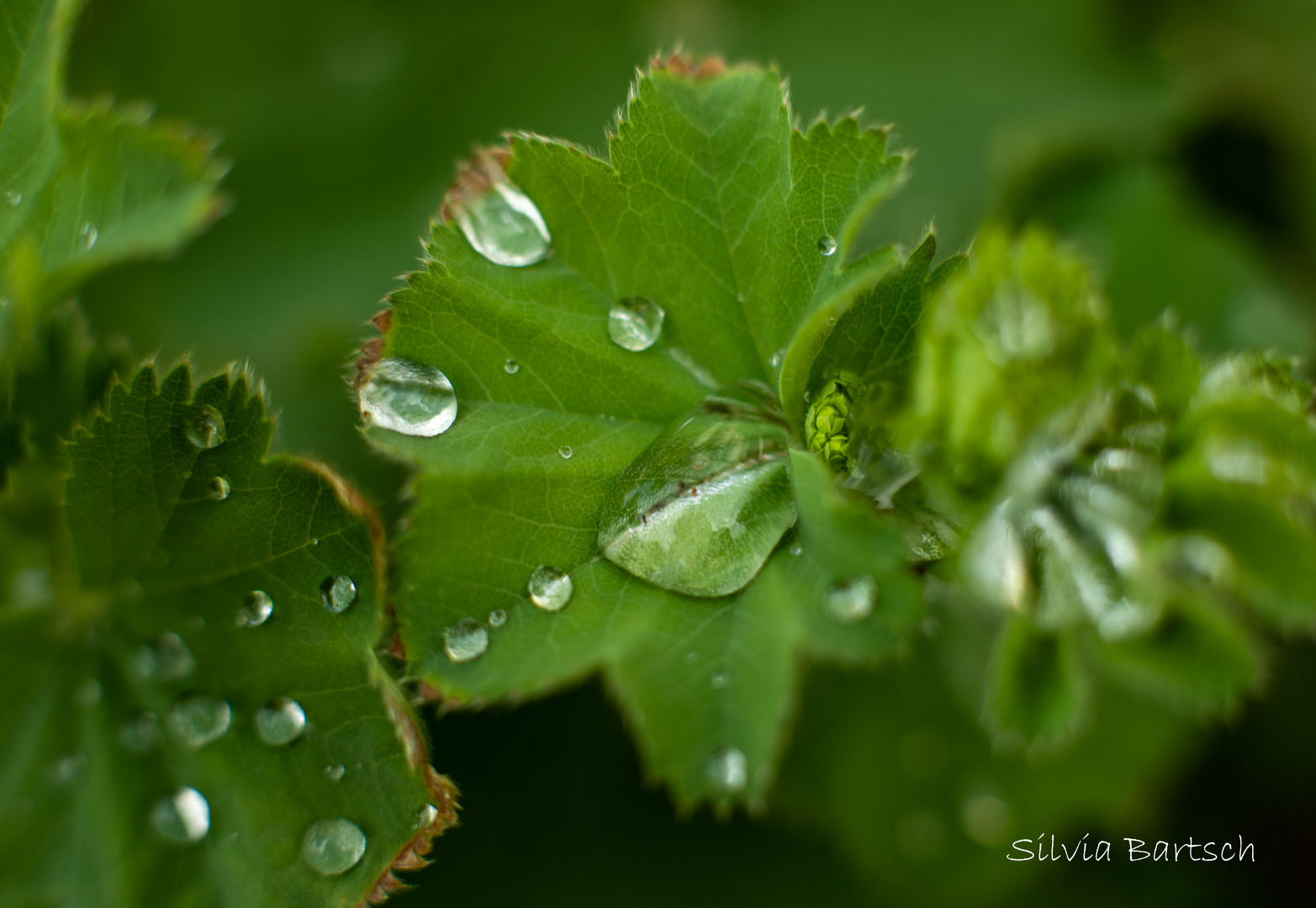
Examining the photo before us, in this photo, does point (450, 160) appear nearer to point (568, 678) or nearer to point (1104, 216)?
point (1104, 216)

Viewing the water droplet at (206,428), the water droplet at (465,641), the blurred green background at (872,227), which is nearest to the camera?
the water droplet at (465,641)

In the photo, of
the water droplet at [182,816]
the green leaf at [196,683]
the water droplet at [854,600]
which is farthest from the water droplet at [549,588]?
the water droplet at [182,816]

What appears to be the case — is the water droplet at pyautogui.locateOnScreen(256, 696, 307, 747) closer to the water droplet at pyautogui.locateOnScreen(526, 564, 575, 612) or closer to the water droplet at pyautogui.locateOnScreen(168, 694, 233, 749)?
the water droplet at pyautogui.locateOnScreen(168, 694, 233, 749)

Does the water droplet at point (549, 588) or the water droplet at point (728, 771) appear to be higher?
the water droplet at point (728, 771)

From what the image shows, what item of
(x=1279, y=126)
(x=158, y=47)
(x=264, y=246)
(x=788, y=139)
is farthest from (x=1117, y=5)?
(x=158, y=47)

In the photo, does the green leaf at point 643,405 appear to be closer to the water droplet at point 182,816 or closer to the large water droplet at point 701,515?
the large water droplet at point 701,515

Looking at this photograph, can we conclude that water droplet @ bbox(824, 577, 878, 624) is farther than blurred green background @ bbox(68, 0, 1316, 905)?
No

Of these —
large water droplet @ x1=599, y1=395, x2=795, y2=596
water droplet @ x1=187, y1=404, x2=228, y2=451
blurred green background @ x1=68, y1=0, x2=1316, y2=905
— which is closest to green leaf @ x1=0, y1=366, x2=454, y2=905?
water droplet @ x1=187, y1=404, x2=228, y2=451
